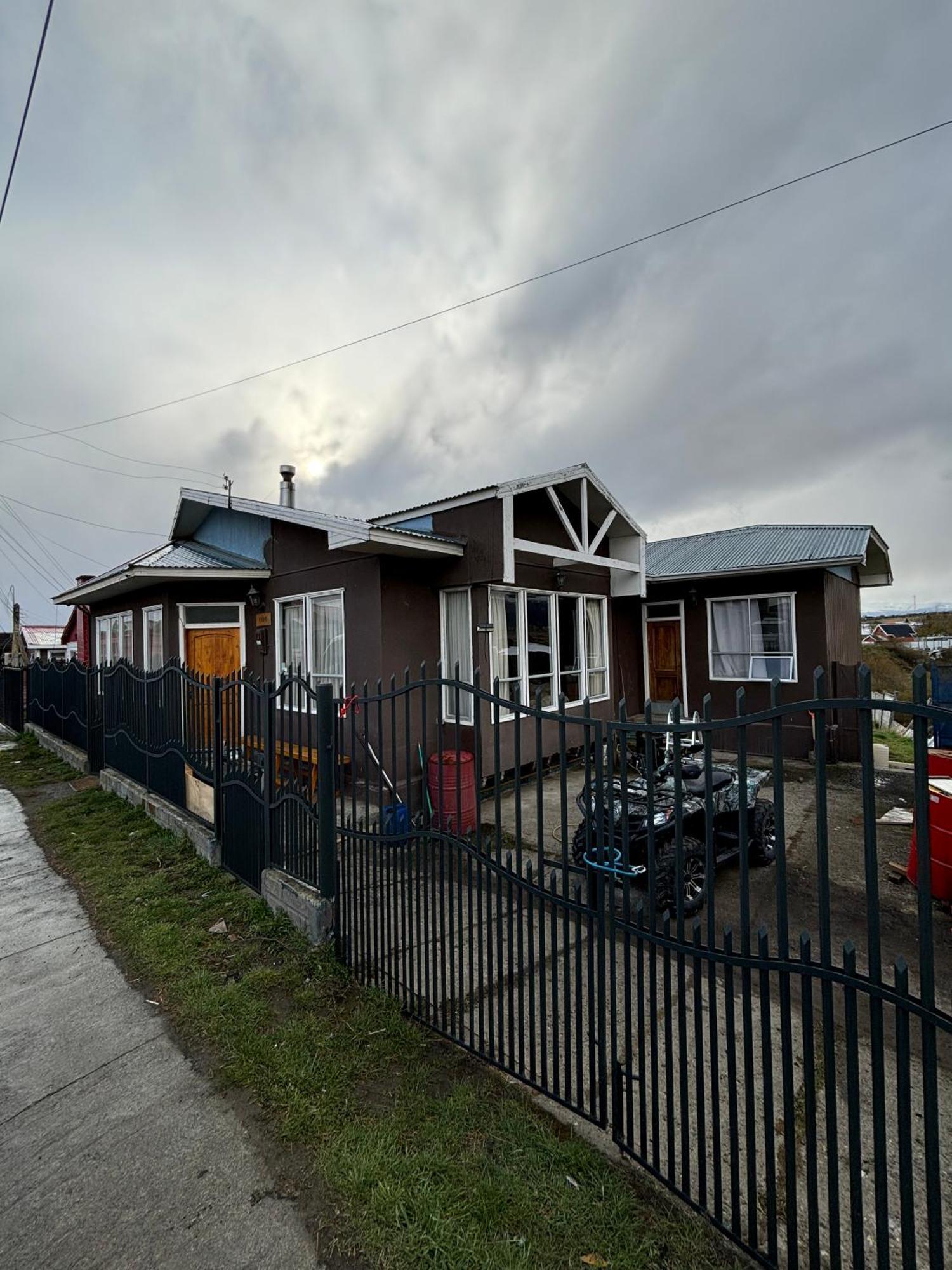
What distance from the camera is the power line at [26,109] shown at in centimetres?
460

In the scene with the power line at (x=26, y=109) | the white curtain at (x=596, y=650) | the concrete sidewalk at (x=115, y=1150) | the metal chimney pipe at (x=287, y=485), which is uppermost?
the power line at (x=26, y=109)

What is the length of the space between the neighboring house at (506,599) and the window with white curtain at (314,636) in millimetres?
30

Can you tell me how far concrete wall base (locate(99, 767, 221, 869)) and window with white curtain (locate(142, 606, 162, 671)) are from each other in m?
2.66

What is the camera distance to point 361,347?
10.8 meters

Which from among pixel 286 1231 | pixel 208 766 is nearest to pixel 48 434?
pixel 208 766

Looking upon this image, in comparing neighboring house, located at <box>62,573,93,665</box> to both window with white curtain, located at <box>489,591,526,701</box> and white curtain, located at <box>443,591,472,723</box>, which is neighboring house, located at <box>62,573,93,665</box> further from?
window with white curtain, located at <box>489,591,526,701</box>

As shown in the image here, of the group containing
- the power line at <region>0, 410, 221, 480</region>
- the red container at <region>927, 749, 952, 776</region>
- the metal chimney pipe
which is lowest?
the red container at <region>927, 749, 952, 776</region>

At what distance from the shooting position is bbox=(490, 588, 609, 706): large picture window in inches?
326

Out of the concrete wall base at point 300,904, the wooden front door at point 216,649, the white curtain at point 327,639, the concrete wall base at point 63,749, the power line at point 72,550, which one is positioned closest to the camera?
the concrete wall base at point 300,904

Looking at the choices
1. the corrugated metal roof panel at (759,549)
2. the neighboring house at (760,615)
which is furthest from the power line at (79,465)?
the neighboring house at (760,615)

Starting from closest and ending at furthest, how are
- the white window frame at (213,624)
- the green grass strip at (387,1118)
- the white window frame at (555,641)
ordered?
1. the green grass strip at (387,1118)
2. the white window frame at (555,641)
3. the white window frame at (213,624)

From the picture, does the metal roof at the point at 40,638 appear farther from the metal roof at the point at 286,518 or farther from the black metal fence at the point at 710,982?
the black metal fence at the point at 710,982

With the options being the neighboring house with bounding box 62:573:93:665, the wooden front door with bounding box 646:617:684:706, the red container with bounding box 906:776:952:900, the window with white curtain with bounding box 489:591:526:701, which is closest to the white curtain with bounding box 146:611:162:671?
the neighboring house with bounding box 62:573:93:665

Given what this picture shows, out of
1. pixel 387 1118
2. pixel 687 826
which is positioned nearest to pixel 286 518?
pixel 687 826
